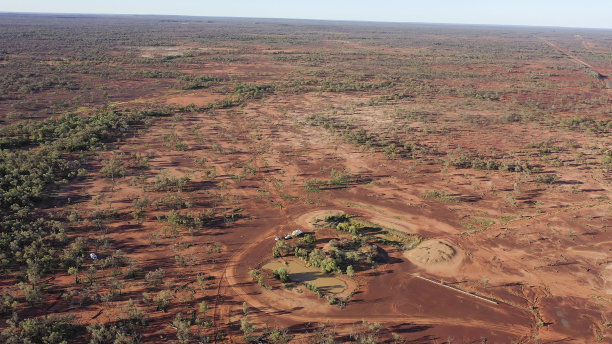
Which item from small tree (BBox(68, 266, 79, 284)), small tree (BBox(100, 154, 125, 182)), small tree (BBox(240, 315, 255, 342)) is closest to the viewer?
small tree (BBox(240, 315, 255, 342))

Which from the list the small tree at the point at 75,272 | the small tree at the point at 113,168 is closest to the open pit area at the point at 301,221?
the small tree at the point at 75,272

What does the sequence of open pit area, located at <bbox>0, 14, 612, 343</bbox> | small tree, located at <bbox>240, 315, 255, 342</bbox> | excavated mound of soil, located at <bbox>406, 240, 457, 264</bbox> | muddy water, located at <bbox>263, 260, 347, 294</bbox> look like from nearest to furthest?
small tree, located at <bbox>240, 315, 255, 342</bbox> < open pit area, located at <bbox>0, 14, 612, 343</bbox> < muddy water, located at <bbox>263, 260, 347, 294</bbox> < excavated mound of soil, located at <bbox>406, 240, 457, 264</bbox>

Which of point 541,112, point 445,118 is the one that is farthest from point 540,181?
point 541,112

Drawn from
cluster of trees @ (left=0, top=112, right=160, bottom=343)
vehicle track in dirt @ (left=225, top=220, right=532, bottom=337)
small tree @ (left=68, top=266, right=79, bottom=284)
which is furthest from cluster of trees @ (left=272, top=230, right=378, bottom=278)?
small tree @ (left=68, top=266, right=79, bottom=284)

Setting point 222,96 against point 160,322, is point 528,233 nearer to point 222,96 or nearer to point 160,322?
point 160,322

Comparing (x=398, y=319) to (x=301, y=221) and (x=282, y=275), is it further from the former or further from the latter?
(x=301, y=221)

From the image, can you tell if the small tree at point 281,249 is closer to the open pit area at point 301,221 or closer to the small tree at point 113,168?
the open pit area at point 301,221

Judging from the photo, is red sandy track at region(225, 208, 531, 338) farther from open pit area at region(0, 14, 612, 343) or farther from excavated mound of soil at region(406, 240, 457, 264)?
excavated mound of soil at region(406, 240, 457, 264)

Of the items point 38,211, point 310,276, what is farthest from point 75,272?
point 310,276

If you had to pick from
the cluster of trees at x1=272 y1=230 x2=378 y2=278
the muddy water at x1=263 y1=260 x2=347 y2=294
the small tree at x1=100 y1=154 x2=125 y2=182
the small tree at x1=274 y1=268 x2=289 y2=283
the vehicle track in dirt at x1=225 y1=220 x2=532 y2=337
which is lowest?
the vehicle track in dirt at x1=225 y1=220 x2=532 y2=337
